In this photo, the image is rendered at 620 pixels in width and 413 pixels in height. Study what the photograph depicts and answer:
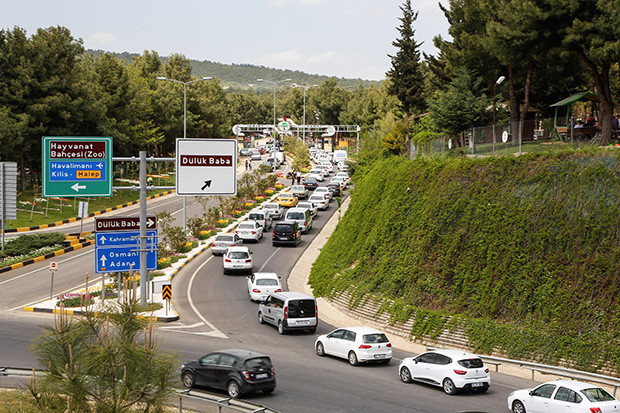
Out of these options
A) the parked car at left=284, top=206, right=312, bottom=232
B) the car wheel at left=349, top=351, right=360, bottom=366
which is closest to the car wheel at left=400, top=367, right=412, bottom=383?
the car wheel at left=349, top=351, right=360, bottom=366

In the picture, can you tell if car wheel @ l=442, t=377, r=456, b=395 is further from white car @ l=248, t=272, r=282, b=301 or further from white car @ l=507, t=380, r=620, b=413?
white car @ l=248, t=272, r=282, b=301

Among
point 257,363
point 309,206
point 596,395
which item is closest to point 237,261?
point 309,206

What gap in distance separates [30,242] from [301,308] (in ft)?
76.9

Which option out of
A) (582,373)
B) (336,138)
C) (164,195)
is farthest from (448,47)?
(336,138)

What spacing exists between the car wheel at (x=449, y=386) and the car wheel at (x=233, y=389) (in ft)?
20.5

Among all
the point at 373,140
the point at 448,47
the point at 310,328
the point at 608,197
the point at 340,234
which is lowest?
the point at 310,328

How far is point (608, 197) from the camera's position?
2361cm

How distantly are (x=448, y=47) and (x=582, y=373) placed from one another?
30.7 m

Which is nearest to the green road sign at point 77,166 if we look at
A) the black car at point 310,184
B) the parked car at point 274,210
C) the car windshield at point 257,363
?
the car windshield at point 257,363

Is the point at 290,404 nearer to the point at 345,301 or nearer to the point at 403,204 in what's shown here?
the point at 345,301

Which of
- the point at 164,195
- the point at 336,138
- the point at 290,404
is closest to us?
the point at 290,404

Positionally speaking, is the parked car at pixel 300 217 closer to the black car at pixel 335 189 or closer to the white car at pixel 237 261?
the white car at pixel 237 261

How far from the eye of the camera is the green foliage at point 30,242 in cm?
4091

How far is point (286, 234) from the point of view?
47.0m
